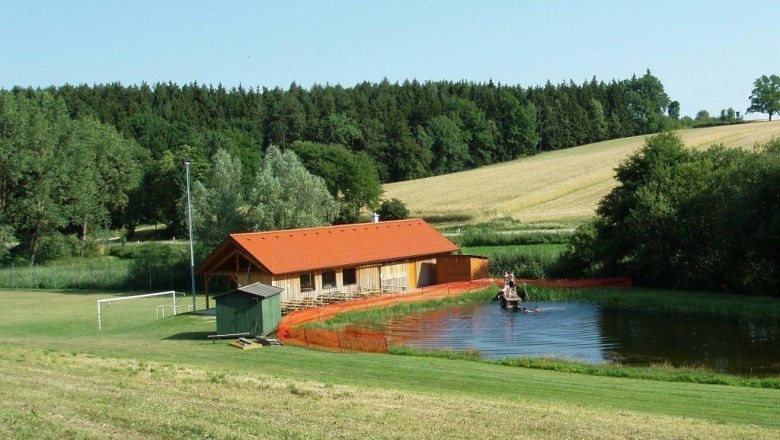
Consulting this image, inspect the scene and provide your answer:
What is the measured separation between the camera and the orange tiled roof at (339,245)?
139 ft

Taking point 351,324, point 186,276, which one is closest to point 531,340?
point 351,324

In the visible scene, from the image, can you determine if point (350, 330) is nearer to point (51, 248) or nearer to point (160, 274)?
point (160, 274)

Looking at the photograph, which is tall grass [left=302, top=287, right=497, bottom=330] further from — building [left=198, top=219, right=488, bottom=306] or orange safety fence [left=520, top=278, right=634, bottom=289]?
building [left=198, top=219, right=488, bottom=306]

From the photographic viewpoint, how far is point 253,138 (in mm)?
128250

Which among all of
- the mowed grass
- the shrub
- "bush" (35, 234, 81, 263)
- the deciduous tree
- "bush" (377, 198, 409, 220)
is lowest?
the shrub

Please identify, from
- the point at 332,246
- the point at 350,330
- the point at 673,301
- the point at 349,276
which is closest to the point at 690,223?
the point at 673,301

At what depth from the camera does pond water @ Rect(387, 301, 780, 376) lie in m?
27.8

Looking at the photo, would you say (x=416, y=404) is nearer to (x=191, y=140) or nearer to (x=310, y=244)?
(x=310, y=244)

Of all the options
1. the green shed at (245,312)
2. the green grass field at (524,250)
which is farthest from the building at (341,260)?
the green shed at (245,312)

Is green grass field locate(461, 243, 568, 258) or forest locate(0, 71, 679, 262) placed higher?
forest locate(0, 71, 679, 262)

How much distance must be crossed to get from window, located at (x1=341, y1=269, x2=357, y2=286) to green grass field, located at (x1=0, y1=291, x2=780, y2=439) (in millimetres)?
18460

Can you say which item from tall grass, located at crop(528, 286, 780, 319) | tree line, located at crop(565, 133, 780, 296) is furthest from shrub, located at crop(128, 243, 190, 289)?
tree line, located at crop(565, 133, 780, 296)

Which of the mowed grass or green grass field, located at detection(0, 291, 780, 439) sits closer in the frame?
green grass field, located at detection(0, 291, 780, 439)

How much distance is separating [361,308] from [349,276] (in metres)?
6.62
